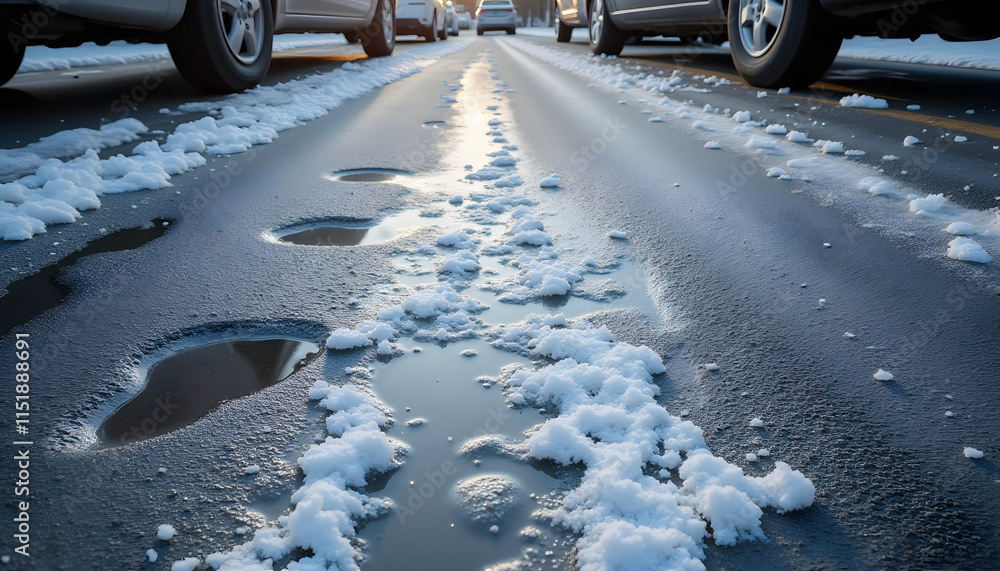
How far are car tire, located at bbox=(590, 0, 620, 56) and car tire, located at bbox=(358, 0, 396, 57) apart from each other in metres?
2.80

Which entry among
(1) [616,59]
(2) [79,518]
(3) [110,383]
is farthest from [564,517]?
(1) [616,59]

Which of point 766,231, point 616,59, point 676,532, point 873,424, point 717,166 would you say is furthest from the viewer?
point 616,59

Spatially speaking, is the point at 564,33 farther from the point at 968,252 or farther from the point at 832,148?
the point at 968,252

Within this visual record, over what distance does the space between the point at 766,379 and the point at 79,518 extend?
1.24m

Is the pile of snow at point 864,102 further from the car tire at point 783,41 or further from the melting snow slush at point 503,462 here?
the melting snow slush at point 503,462

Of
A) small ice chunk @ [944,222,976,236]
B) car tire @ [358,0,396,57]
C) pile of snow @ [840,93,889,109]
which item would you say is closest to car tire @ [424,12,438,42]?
car tire @ [358,0,396,57]

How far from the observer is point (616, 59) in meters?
8.94

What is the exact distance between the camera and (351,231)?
232cm

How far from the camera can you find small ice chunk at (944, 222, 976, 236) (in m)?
2.12

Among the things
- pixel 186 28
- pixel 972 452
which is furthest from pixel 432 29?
pixel 972 452

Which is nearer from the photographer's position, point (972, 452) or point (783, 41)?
point (972, 452)

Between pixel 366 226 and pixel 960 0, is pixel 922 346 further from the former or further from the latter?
pixel 960 0

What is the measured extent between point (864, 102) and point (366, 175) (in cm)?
329

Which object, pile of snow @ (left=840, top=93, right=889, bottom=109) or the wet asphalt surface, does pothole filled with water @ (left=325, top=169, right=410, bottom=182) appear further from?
pile of snow @ (left=840, top=93, right=889, bottom=109)
